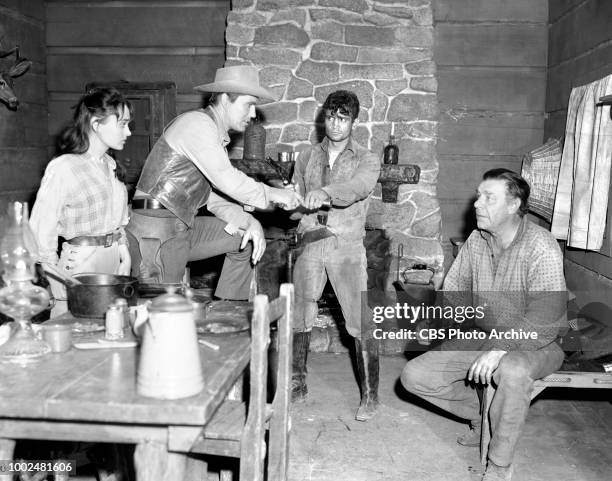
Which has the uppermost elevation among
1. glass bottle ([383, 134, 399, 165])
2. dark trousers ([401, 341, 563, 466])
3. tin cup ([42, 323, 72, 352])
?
glass bottle ([383, 134, 399, 165])

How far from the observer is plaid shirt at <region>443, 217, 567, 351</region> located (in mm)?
3498

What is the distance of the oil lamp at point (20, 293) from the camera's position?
226 cm

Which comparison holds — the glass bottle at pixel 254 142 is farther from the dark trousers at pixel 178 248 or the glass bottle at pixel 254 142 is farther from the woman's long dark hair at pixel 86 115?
the woman's long dark hair at pixel 86 115

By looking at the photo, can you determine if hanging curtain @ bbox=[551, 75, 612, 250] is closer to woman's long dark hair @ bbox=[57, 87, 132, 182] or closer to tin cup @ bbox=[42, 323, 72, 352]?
woman's long dark hair @ bbox=[57, 87, 132, 182]

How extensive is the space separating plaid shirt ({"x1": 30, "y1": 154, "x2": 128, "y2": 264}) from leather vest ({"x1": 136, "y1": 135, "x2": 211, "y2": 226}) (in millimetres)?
195

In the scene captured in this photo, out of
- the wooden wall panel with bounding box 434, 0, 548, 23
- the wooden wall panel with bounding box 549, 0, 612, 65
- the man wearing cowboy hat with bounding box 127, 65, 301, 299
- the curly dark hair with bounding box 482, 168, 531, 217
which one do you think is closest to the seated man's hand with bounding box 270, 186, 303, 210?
the man wearing cowboy hat with bounding box 127, 65, 301, 299

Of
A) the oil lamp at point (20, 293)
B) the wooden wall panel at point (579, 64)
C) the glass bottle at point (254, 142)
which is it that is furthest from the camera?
the glass bottle at point (254, 142)

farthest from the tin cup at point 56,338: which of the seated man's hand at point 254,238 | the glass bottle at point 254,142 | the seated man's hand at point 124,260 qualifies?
the glass bottle at point 254,142

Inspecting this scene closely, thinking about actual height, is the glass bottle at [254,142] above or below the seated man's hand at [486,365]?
above

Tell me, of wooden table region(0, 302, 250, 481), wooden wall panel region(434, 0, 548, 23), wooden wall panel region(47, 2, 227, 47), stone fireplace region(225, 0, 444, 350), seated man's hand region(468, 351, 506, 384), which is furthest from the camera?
wooden wall panel region(47, 2, 227, 47)

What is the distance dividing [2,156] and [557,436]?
512 cm

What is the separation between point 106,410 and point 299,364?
2.80 metres

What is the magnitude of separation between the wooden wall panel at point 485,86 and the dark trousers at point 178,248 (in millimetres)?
3451

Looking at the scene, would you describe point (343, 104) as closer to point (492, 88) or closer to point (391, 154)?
point (391, 154)
